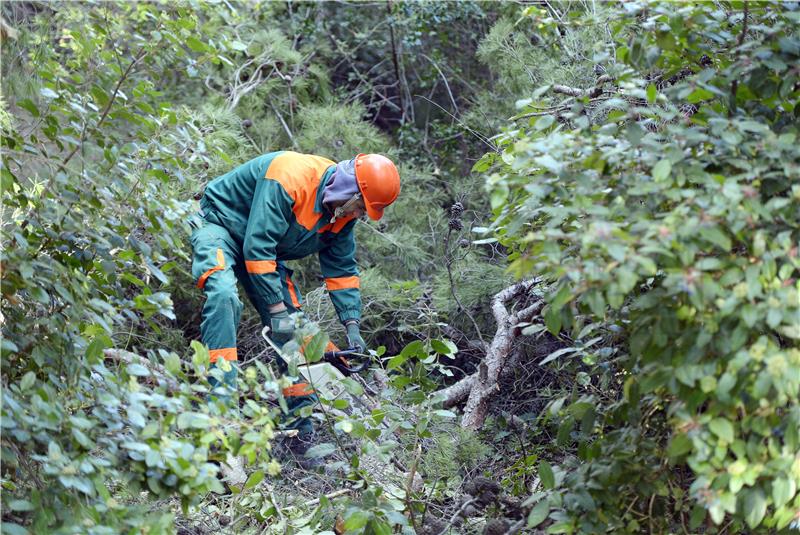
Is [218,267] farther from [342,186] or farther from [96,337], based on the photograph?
→ [96,337]

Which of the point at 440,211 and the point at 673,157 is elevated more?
the point at 673,157

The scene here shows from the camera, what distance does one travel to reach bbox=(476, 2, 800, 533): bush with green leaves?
6.52 feet

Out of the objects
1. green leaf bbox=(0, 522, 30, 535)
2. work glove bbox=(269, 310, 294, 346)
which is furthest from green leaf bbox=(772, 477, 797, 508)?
work glove bbox=(269, 310, 294, 346)

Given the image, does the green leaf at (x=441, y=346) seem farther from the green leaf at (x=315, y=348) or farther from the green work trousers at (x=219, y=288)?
the green work trousers at (x=219, y=288)

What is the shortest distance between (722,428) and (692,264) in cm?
38

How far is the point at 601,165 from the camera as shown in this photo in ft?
7.35

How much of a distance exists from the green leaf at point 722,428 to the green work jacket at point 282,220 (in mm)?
2518

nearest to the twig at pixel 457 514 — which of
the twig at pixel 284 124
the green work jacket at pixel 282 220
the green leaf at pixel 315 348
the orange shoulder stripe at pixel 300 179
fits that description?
the green leaf at pixel 315 348

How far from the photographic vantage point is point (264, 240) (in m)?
4.16

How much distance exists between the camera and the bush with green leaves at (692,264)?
1987 mm

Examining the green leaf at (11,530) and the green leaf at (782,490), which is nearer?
the green leaf at (782,490)

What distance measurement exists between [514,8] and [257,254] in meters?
3.54

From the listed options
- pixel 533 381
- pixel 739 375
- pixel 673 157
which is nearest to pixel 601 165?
pixel 673 157

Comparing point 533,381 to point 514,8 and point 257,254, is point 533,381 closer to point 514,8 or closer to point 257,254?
point 257,254
